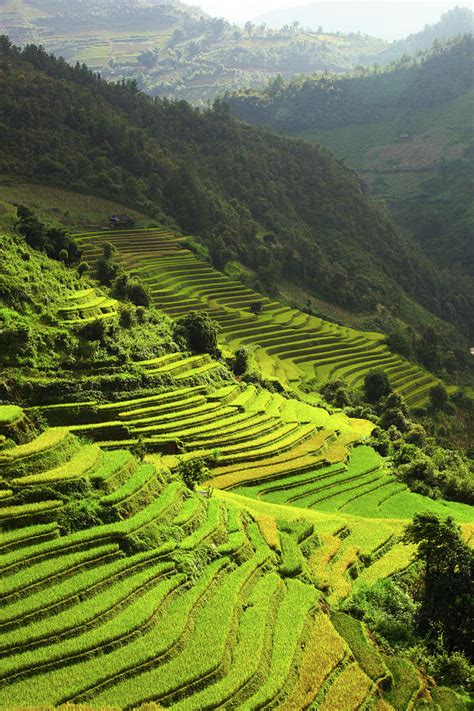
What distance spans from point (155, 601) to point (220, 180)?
75942mm

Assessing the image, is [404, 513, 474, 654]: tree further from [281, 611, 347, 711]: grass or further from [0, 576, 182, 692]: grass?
[0, 576, 182, 692]: grass

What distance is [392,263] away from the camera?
274 ft

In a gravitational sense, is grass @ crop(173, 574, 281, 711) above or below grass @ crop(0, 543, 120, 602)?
below

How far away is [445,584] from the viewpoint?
16.3 metres

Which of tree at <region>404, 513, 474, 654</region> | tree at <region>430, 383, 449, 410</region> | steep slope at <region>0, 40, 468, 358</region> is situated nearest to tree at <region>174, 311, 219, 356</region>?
tree at <region>404, 513, 474, 654</region>

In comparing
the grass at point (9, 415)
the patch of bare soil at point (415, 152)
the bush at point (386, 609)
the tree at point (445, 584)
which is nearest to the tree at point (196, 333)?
the grass at point (9, 415)

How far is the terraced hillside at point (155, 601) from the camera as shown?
464 inches

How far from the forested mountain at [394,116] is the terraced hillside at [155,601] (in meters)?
106

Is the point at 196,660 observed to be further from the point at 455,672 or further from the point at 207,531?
the point at 455,672

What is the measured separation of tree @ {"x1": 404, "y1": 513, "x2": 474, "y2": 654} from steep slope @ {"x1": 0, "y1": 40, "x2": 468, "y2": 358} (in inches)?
2004

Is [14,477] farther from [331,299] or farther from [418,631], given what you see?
[331,299]

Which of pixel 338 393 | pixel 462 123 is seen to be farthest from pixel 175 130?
pixel 462 123

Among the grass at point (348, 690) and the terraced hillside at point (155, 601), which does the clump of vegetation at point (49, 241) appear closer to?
the terraced hillside at point (155, 601)

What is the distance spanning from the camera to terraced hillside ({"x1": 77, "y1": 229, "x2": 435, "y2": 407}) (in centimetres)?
4778
